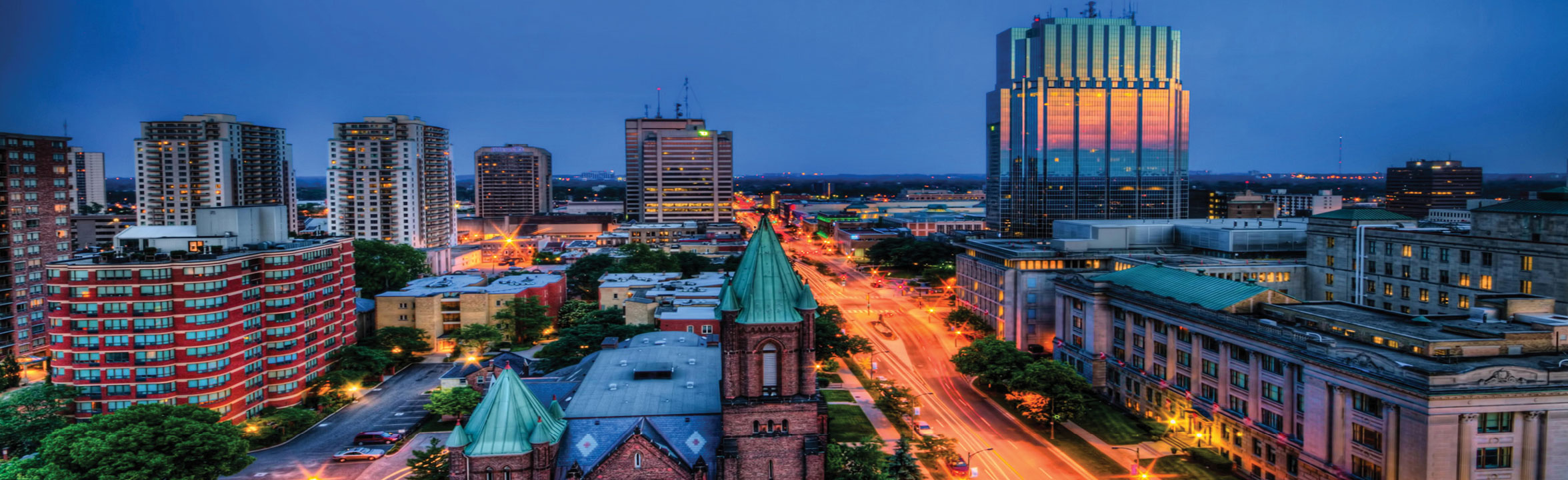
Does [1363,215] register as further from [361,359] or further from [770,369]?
[361,359]

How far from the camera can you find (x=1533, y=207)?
8306 cm

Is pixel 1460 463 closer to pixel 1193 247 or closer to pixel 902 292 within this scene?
pixel 1193 247

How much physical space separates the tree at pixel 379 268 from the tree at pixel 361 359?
41.1 meters

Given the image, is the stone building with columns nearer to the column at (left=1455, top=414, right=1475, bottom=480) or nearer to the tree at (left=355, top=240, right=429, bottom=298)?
the column at (left=1455, top=414, right=1475, bottom=480)

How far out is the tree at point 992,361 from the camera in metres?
90.1

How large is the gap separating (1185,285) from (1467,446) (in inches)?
1324

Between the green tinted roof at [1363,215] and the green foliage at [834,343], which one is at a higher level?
the green tinted roof at [1363,215]

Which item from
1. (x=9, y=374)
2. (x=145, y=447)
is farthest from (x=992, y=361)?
(x=9, y=374)

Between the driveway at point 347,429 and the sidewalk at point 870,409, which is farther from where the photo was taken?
the sidewalk at point 870,409

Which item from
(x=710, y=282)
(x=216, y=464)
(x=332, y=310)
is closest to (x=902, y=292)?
(x=710, y=282)

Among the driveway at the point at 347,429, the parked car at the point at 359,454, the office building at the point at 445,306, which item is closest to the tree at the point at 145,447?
the driveway at the point at 347,429

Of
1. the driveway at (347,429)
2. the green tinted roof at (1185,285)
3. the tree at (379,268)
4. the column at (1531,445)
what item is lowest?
the driveway at (347,429)

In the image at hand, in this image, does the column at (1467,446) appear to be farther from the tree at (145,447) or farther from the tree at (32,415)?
the tree at (32,415)

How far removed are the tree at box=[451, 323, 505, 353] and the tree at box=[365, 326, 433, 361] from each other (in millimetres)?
5091
